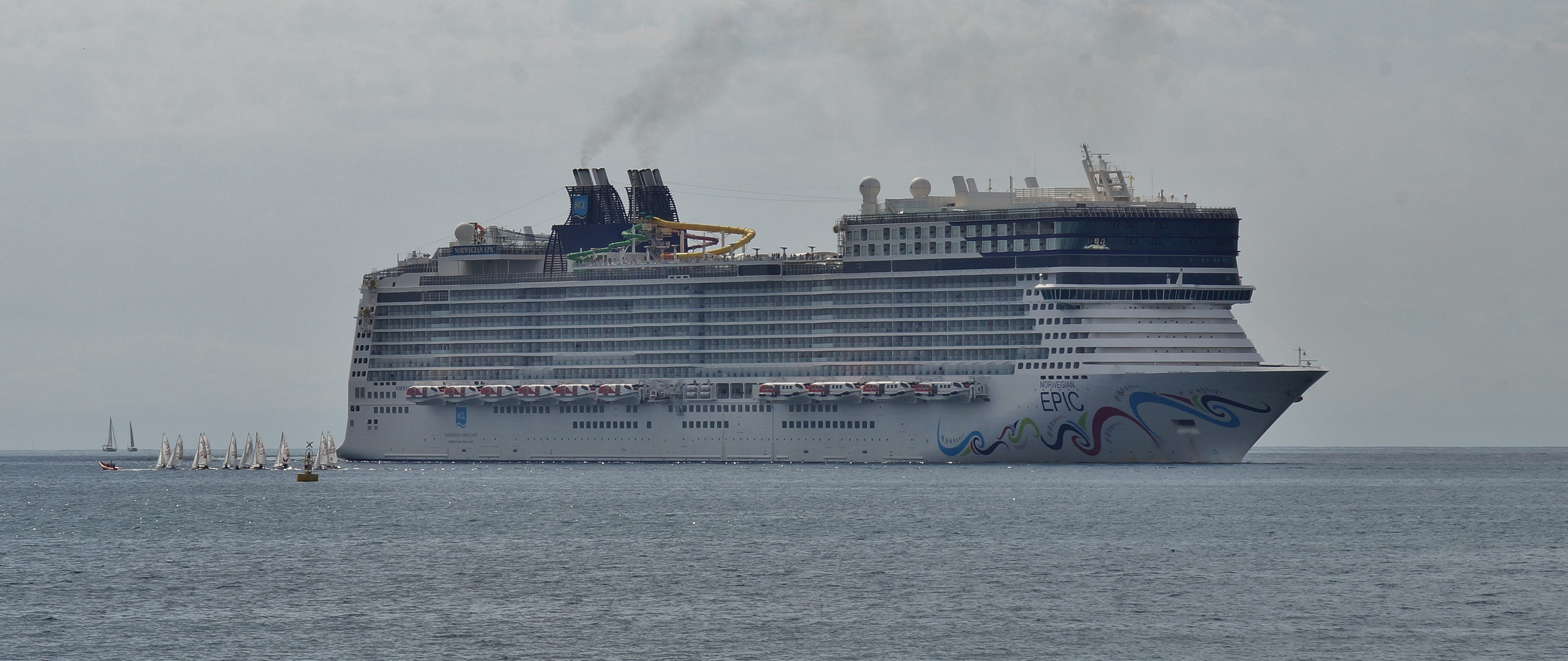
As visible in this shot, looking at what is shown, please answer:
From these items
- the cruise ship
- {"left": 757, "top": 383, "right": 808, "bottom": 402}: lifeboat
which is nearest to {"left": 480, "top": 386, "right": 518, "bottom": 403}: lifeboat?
the cruise ship

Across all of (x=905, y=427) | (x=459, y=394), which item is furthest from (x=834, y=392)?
(x=459, y=394)

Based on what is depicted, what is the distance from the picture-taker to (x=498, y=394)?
118m

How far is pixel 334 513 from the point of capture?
8088 cm

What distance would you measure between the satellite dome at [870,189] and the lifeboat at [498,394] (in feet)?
83.6

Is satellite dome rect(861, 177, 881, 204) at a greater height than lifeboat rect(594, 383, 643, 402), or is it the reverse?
satellite dome rect(861, 177, 881, 204)

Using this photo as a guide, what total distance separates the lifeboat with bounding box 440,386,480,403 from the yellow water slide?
15.3m

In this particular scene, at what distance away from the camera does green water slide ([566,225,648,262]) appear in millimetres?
120625

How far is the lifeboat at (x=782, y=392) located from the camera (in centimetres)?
10681

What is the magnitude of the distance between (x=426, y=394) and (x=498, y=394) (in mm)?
5817

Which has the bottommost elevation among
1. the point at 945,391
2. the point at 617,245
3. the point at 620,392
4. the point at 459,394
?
the point at 945,391

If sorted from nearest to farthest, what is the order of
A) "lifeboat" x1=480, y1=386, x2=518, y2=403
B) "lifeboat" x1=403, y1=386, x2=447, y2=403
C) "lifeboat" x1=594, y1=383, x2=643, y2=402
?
"lifeboat" x1=594, y1=383, x2=643, y2=402
"lifeboat" x1=480, y1=386, x2=518, y2=403
"lifeboat" x1=403, y1=386, x2=447, y2=403

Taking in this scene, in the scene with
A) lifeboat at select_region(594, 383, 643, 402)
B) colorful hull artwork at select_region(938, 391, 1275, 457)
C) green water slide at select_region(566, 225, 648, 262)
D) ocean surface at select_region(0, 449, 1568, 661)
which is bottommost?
ocean surface at select_region(0, 449, 1568, 661)

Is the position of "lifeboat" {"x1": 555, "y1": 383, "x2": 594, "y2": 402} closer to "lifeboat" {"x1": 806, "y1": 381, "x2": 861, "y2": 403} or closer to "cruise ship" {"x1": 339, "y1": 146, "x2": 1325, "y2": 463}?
"cruise ship" {"x1": 339, "y1": 146, "x2": 1325, "y2": 463}

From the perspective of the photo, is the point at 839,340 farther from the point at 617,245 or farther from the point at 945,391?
the point at 617,245
